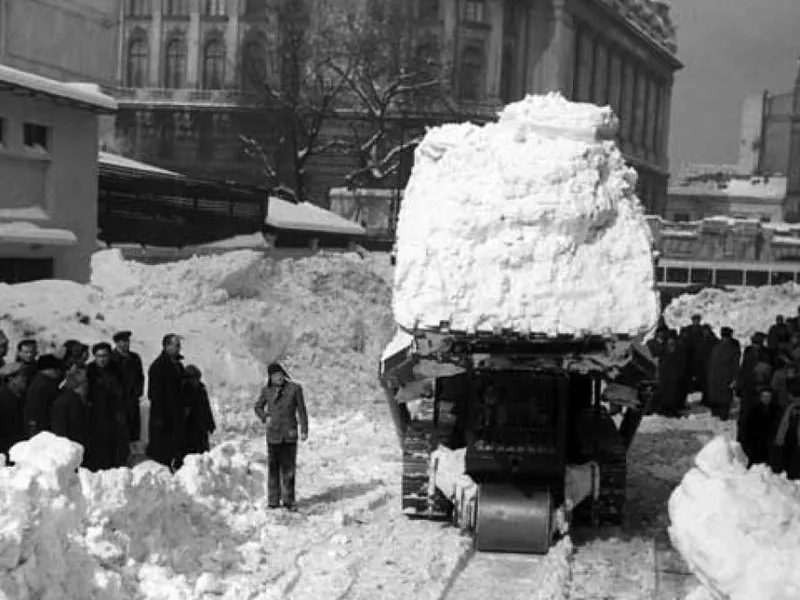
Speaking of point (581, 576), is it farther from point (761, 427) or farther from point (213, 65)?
point (213, 65)

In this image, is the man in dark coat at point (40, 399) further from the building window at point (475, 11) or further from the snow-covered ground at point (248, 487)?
the building window at point (475, 11)

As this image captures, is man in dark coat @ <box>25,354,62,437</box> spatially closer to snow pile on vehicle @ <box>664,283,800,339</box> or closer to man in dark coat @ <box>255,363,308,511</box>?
man in dark coat @ <box>255,363,308,511</box>

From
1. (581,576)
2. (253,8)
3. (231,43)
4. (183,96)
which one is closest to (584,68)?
(253,8)

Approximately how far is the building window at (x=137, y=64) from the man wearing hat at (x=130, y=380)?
55484 mm

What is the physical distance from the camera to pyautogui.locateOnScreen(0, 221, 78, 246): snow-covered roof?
16.7 meters

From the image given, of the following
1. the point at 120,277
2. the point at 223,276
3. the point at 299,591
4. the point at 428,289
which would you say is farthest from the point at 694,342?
the point at 299,591

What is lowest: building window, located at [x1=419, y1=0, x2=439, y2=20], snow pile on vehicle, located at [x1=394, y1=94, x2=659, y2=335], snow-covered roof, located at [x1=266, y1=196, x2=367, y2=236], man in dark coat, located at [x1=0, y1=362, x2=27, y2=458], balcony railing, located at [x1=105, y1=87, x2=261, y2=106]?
man in dark coat, located at [x1=0, y1=362, x2=27, y2=458]

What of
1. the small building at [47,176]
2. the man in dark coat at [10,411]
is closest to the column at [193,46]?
the small building at [47,176]

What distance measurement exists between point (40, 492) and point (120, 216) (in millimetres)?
16102

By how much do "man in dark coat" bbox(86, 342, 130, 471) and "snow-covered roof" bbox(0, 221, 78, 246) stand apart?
6.20 m

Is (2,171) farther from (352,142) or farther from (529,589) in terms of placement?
(352,142)

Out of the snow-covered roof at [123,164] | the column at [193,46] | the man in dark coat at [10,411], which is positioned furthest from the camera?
the column at [193,46]

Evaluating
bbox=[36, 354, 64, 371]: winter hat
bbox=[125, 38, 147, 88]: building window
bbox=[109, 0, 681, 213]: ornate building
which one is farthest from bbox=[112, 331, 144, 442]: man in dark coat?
bbox=[125, 38, 147, 88]: building window

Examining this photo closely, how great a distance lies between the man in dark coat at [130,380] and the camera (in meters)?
12.0
